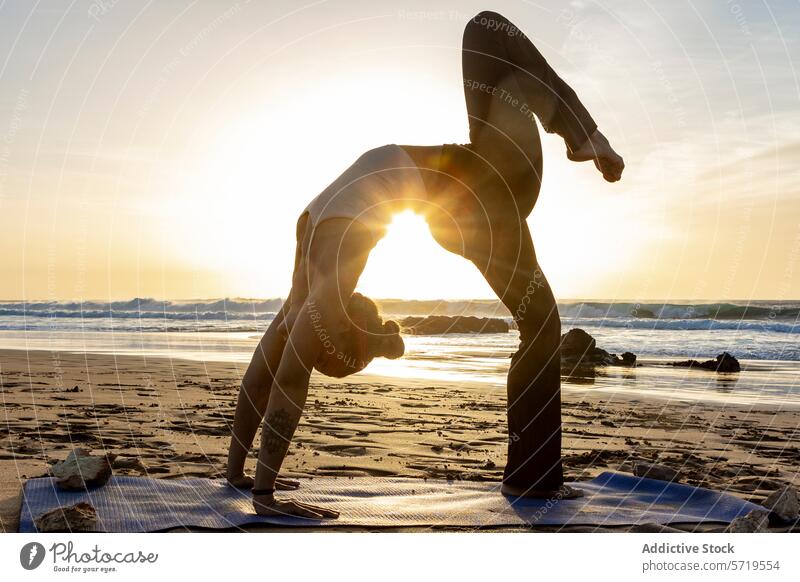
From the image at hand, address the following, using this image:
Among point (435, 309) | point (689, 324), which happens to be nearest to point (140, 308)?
point (435, 309)

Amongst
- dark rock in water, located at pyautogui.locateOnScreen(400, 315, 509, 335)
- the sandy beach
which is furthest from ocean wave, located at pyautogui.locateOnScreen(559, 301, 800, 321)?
the sandy beach

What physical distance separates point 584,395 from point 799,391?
103 inches

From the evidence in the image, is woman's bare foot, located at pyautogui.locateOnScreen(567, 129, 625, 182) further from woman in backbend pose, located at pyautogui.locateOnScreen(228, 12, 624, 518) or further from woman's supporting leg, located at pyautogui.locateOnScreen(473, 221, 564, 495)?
woman's supporting leg, located at pyautogui.locateOnScreen(473, 221, 564, 495)

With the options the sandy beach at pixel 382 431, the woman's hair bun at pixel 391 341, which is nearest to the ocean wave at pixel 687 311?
the sandy beach at pixel 382 431

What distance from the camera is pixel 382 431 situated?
631 cm

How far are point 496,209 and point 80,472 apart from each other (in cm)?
230

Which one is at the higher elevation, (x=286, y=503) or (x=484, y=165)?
(x=484, y=165)

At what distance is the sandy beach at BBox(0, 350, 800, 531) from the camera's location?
16.2ft

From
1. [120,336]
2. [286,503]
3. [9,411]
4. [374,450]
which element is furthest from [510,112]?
[120,336]

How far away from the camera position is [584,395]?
898cm

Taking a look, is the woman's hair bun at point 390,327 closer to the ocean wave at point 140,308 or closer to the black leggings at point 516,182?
the black leggings at point 516,182
